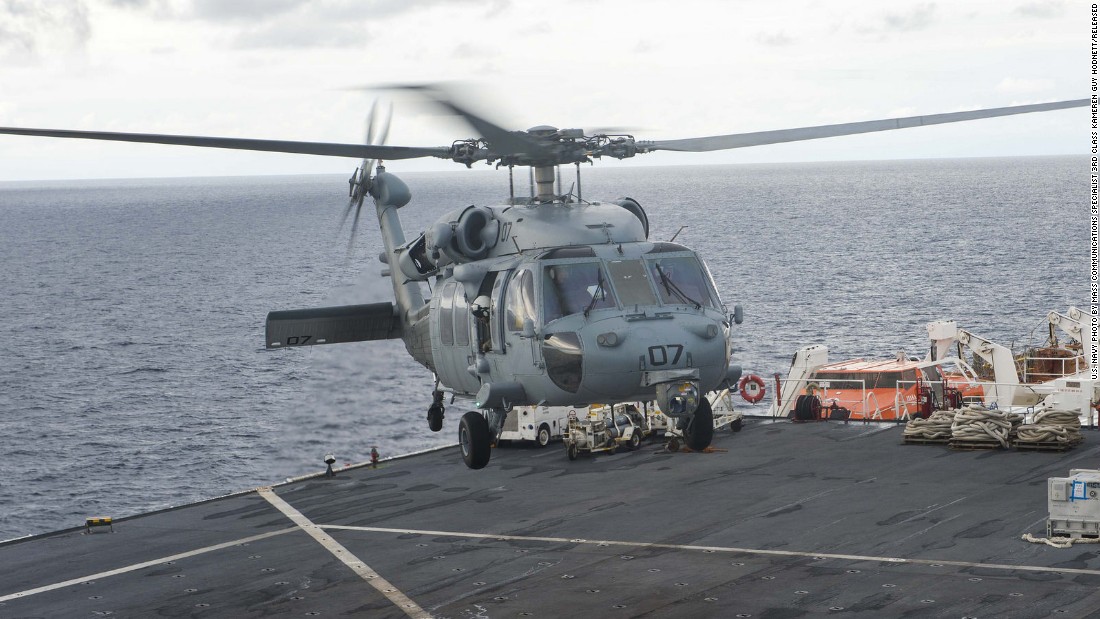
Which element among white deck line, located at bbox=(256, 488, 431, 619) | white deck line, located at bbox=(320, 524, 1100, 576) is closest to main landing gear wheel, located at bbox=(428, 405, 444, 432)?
white deck line, located at bbox=(256, 488, 431, 619)

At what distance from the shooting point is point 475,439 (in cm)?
2070

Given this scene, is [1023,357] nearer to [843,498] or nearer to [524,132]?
[843,498]

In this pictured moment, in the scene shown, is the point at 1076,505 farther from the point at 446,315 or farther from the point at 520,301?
the point at 446,315

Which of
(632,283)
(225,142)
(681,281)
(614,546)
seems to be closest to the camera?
(225,142)

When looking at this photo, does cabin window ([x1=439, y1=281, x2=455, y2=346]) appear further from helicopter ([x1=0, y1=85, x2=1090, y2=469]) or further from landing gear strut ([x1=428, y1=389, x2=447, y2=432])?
landing gear strut ([x1=428, y1=389, x2=447, y2=432])

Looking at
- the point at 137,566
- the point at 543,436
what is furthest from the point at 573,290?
the point at 543,436

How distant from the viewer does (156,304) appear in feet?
363

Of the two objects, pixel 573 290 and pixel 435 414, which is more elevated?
pixel 573 290

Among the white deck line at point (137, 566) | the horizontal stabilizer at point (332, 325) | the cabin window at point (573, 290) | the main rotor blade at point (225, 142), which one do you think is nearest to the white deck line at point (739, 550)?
the white deck line at point (137, 566)

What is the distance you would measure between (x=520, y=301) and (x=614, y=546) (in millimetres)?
8040

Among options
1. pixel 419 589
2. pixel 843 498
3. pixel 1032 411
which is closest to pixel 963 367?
pixel 1032 411

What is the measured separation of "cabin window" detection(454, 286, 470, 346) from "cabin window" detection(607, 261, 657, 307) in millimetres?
2975

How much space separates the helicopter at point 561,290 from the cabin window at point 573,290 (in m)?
Answer: 0.02

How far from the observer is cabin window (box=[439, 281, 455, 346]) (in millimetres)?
21797
